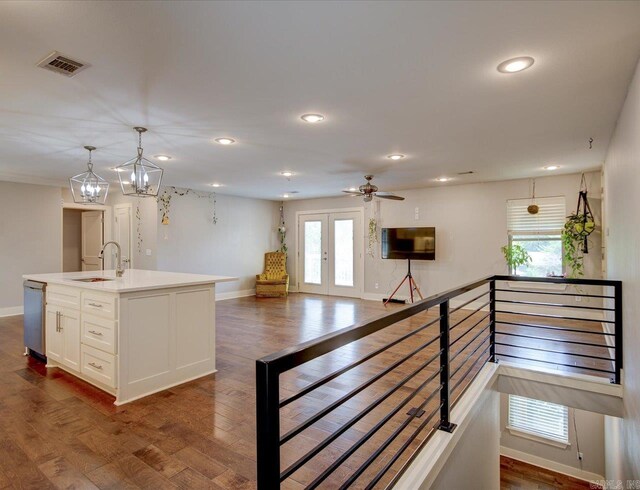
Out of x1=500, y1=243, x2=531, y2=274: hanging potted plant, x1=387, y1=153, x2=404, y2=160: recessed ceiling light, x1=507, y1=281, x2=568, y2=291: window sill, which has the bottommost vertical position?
x1=507, y1=281, x2=568, y2=291: window sill

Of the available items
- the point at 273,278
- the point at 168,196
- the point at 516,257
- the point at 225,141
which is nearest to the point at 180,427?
the point at 225,141

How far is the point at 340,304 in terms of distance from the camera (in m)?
7.52

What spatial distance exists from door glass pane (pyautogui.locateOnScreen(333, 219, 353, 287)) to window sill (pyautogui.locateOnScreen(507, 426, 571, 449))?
13.6 ft

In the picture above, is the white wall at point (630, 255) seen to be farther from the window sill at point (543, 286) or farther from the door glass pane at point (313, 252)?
the door glass pane at point (313, 252)

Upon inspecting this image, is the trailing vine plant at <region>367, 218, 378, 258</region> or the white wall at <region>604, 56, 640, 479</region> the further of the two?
the trailing vine plant at <region>367, 218, 378, 258</region>

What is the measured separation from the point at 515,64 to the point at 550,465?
18.7 ft

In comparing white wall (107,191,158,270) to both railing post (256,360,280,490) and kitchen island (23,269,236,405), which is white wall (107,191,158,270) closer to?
kitchen island (23,269,236,405)

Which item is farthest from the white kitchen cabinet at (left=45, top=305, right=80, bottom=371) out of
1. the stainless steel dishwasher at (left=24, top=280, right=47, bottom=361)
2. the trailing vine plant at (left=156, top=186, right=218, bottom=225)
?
the trailing vine plant at (left=156, top=186, right=218, bottom=225)

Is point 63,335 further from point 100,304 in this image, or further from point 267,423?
point 267,423

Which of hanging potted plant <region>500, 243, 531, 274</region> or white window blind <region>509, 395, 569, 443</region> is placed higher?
hanging potted plant <region>500, 243, 531, 274</region>

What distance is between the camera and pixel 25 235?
659cm

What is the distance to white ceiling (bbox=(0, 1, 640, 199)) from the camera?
174 cm

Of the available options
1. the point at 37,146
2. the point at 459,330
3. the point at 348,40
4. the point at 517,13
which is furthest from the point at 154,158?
the point at 459,330

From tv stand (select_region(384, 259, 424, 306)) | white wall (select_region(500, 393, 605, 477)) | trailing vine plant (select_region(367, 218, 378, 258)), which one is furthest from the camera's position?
trailing vine plant (select_region(367, 218, 378, 258))
